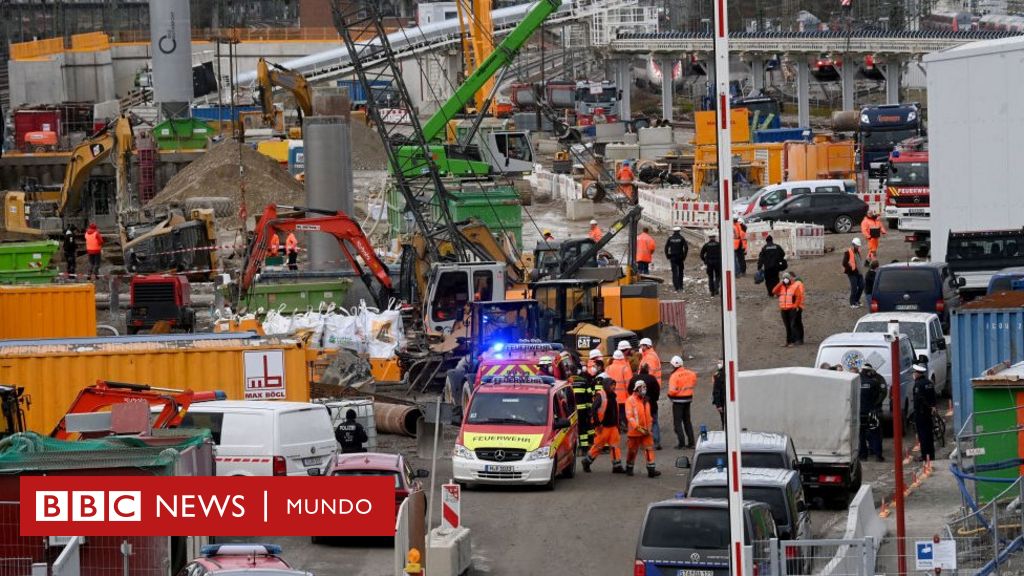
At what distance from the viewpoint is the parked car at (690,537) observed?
1644cm

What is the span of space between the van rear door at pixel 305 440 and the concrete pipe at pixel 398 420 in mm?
5549

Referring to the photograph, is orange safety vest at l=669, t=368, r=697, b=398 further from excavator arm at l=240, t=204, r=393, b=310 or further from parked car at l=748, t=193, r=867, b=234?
parked car at l=748, t=193, r=867, b=234

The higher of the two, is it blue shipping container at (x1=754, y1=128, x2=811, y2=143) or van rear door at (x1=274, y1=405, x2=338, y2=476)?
blue shipping container at (x1=754, y1=128, x2=811, y2=143)

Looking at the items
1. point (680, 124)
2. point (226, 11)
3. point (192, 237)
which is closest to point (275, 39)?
point (226, 11)

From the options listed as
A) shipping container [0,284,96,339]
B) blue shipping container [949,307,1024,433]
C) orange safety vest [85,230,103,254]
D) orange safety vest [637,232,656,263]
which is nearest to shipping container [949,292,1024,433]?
blue shipping container [949,307,1024,433]

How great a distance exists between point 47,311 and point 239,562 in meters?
20.1

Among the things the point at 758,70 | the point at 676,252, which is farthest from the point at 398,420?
the point at 758,70

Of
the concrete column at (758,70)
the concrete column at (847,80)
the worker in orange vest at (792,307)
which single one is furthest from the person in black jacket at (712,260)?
the concrete column at (758,70)

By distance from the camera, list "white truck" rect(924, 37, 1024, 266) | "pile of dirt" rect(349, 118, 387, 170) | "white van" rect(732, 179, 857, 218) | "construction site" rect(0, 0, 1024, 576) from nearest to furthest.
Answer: "construction site" rect(0, 0, 1024, 576) < "white truck" rect(924, 37, 1024, 266) < "white van" rect(732, 179, 857, 218) < "pile of dirt" rect(349, 118, 387, 170)

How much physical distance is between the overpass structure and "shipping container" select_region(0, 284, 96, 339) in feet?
145

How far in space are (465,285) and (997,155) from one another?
11145 mm

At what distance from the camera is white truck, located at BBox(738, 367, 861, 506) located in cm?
2281

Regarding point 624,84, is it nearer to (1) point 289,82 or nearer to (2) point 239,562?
(1) point 289,82

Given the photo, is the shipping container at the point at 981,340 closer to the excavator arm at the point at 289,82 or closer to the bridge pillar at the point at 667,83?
the excavator arm at the point at 289,82
